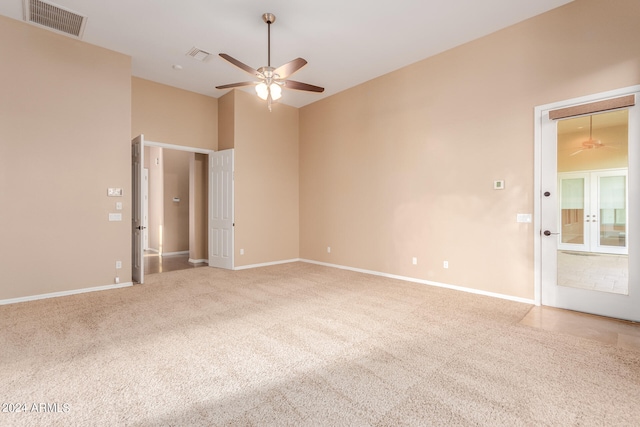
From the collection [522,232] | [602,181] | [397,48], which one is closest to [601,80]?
[602,181]

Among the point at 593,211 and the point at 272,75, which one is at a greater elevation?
the point at 272,75

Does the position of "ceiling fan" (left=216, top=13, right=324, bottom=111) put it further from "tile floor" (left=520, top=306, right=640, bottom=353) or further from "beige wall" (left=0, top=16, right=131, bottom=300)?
"tile floor" (left=520, top=306, right=640, bottom=353)

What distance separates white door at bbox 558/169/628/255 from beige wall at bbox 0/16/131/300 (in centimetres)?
632

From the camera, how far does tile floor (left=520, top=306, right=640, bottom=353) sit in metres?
2.84

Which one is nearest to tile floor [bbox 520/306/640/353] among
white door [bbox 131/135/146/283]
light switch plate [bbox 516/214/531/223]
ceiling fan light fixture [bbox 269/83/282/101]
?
light switch plate [bbox 516/214/531/223]

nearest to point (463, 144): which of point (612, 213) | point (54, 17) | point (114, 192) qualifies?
point (612, 213)

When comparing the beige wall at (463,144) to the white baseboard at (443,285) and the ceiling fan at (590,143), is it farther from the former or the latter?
the ceiling fan at (590,143)

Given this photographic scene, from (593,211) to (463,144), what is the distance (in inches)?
70.6

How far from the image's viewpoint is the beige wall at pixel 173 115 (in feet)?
18.5

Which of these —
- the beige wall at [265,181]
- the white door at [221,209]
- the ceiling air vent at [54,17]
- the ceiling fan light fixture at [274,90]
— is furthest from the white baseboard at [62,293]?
the ceiling fan light fixture at [274,90]

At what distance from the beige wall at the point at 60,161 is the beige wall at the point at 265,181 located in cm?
208

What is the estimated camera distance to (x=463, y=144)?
4.54 metres

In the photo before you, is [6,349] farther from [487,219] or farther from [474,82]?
[474,82]

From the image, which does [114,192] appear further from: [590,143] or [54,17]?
[590,143]
